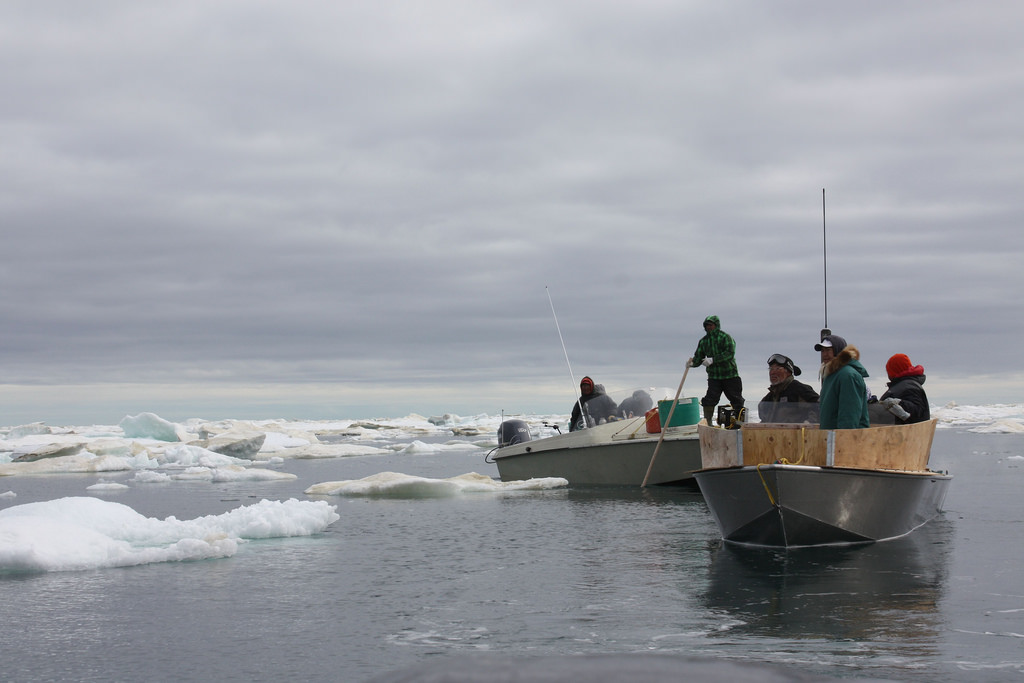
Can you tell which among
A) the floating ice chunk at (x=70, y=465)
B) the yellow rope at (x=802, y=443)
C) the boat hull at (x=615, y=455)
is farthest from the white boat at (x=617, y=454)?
the floating ice chunk at (x=70, y=465)

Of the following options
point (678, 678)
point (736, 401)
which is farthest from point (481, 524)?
point (678, 678)

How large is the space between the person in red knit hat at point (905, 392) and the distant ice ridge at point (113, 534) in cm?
647

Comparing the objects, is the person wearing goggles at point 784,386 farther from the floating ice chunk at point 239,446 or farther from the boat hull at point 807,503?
the floating ice chunk at point 239,446

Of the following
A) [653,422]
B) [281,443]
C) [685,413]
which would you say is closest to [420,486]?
[653,422]

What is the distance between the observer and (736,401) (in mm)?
13594

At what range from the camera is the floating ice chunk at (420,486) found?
16.3 metres

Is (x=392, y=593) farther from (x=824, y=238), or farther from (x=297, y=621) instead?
(x=824, y=238)

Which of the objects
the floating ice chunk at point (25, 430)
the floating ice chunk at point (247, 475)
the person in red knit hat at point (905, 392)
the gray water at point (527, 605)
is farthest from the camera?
the floating ice chunk at point (25, 430)

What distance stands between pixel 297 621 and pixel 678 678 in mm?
5353

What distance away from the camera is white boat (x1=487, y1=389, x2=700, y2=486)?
15.9 metres

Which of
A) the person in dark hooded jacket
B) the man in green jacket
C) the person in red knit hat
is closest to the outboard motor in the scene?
the person in dark hooded jacket

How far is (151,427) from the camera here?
4391 centimetres

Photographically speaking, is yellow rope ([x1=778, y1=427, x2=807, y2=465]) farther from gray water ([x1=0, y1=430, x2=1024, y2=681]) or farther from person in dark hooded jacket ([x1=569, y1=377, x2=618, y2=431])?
person in dark hooded jacket ([x1=569, y1=377, x2=618, y2=431])

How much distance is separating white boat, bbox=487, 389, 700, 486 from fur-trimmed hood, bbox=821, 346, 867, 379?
5984 mm
